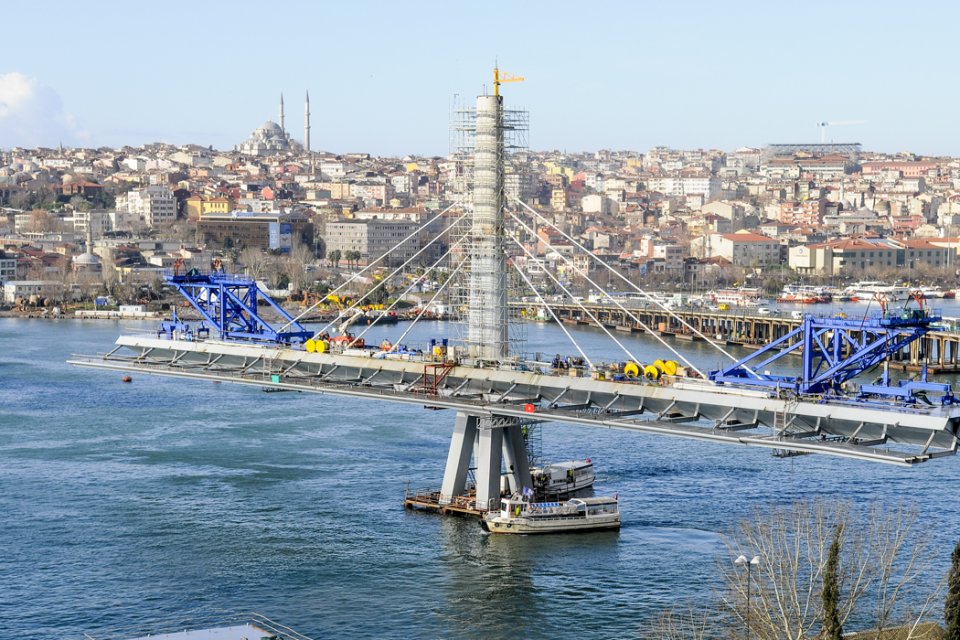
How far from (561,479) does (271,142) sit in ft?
491

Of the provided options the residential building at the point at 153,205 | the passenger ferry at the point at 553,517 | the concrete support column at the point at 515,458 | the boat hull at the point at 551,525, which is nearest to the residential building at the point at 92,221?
the residential building at the point at 153,205

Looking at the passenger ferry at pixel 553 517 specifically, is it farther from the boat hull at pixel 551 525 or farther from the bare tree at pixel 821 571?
the bare tree at pixel 821 571

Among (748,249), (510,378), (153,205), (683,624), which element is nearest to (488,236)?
(510,378)

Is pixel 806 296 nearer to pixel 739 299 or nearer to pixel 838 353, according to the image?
pixel 739 299

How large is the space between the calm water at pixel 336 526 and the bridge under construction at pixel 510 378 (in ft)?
5.59

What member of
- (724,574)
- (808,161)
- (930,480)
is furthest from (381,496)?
(808,161)

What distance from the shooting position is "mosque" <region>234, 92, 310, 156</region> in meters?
164

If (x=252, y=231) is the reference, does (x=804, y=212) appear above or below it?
above

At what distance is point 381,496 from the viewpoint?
70.4 ft

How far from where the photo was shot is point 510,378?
772 inches

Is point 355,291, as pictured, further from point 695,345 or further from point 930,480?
point 930,480

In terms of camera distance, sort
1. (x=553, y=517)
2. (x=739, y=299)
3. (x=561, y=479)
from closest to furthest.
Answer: (x=553, y=517) → (x=561, y=479) → (x=739, y=299)

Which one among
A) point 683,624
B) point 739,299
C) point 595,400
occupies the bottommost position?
point 683,624

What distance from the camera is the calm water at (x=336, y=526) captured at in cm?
1623
